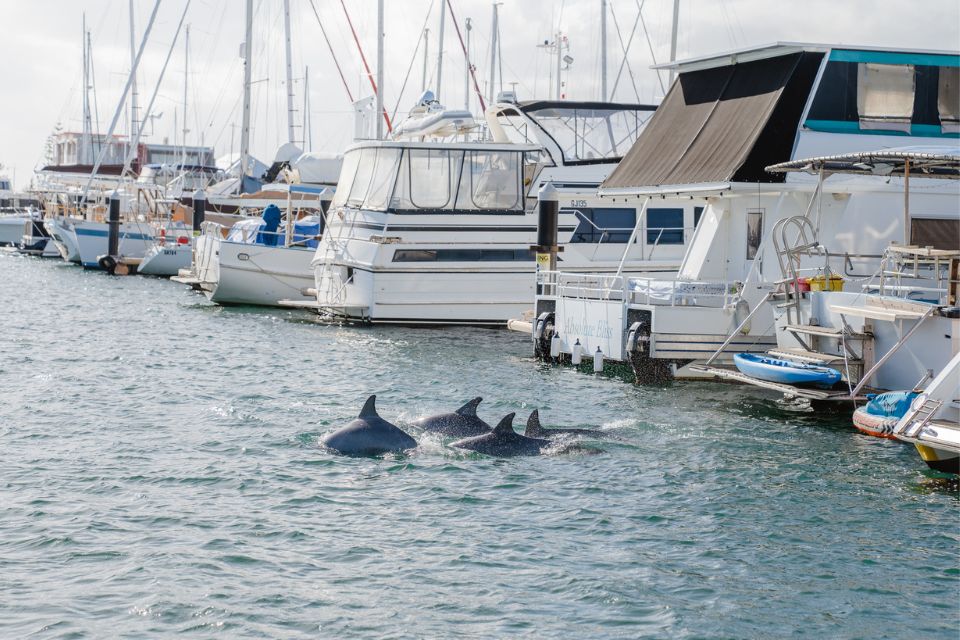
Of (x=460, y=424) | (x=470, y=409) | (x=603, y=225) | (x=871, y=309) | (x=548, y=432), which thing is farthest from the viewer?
(x=603, y=225)

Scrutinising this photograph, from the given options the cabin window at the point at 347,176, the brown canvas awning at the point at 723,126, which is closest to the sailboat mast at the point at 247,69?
the cabin window at the point at 347,176

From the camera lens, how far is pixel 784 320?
731 inches

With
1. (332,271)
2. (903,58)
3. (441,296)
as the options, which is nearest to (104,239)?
(332,271)

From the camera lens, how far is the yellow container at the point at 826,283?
59.0 feet

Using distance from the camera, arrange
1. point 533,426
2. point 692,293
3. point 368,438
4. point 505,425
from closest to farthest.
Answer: point 368,438 < point 505,425 < point 533,426 < point 692,293

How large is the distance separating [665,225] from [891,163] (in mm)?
11791

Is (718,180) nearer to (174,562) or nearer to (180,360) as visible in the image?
(180,360)

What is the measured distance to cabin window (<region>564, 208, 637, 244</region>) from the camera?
3152 cm

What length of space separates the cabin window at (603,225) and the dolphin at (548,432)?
15510 millimetres

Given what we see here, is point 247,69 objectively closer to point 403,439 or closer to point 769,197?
point 769,197

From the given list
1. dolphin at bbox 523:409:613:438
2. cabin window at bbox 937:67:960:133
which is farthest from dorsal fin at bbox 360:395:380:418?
cabin window at bbox 937:67:960:133

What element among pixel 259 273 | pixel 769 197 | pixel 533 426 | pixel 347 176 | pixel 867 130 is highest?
pixel 867 130

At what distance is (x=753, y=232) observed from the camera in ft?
72.1

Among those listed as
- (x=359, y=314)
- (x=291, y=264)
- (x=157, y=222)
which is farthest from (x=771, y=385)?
(x=157, y=222)
